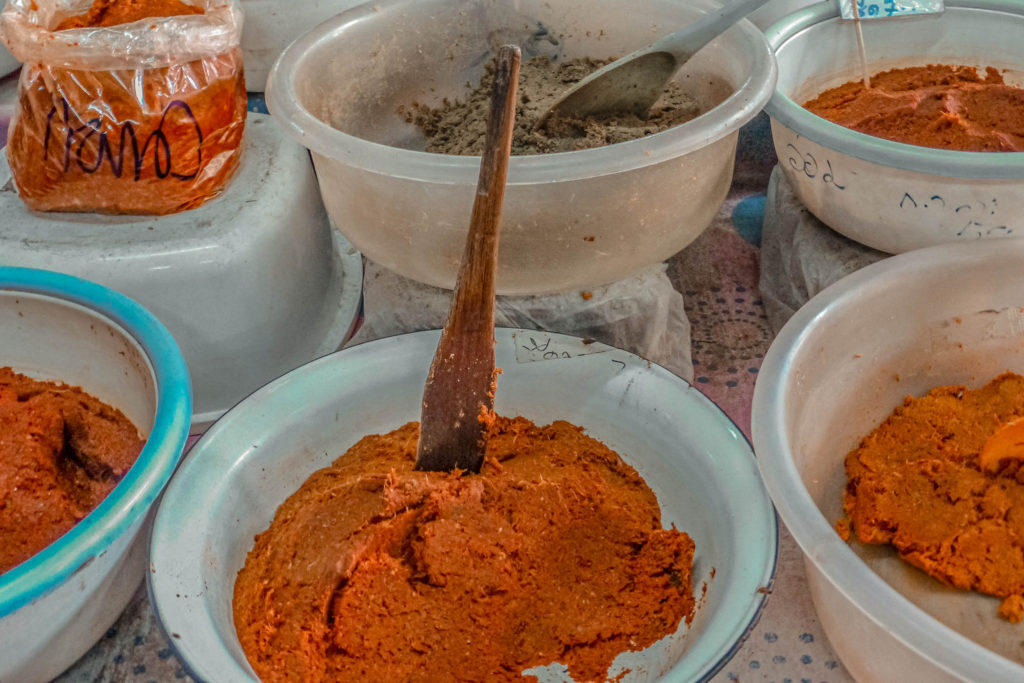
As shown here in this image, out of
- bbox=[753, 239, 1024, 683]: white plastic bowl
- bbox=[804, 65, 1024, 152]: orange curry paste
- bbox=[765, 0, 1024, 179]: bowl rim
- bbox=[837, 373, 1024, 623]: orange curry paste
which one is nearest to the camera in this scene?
bbox=[753, 239, 1024, 683]: white plastic bowl

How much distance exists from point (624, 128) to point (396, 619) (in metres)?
0.53

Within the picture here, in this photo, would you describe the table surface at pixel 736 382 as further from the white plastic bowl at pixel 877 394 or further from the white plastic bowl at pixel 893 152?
the white plastic bowl at pixel 893 152

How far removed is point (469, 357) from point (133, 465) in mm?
291

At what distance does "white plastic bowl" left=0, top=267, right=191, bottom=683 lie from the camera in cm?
65

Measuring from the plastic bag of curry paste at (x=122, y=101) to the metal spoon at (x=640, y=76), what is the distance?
37 cm

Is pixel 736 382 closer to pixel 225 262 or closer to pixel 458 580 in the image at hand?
pixel 458 580

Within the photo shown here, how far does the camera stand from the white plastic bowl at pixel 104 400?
2.14 ft

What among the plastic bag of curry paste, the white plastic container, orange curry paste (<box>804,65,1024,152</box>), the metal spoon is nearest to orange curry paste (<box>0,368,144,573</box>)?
the white plastic container

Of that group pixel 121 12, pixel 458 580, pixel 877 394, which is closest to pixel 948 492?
pixel 877 394

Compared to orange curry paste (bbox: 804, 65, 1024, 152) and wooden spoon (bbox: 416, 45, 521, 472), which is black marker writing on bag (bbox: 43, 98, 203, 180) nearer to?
wooden spoon (bbox: 416, 45, 521, 472)

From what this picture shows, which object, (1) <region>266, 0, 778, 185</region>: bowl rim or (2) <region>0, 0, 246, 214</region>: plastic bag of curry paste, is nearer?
(1) <region>266, 0, 778, 185</region>: bowl rim

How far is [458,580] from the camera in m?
0.67

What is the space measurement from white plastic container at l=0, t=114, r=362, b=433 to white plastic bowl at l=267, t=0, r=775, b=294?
0.13 meters

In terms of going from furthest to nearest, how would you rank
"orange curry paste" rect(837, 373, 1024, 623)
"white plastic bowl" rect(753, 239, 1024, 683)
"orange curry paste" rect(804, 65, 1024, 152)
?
"orange curry paste" rect(804, 65, 1024, 152) → "orange curry paste" rect(837, 373, 1024, 623) → "white plastic bowl" rect(753, 239, 1024, 683)
